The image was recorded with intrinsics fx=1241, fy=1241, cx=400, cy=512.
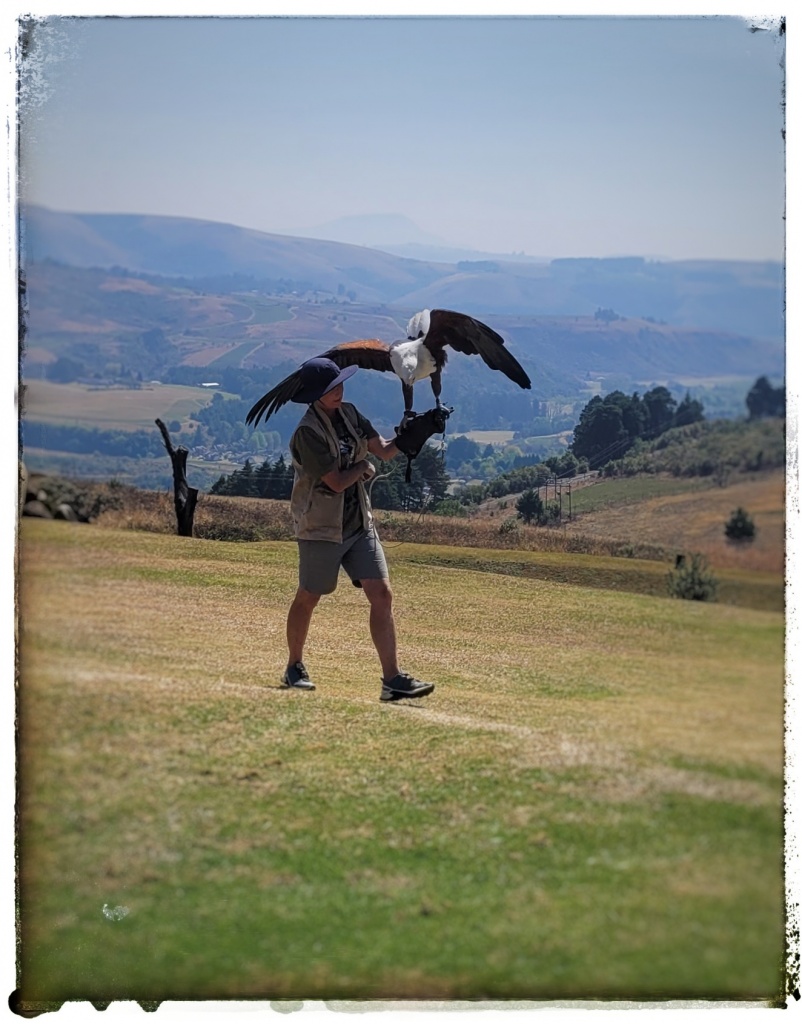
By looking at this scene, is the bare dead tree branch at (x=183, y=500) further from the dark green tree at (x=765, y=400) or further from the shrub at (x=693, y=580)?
the dark green tree at (x=765, y=400)

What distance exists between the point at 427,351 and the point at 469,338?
8.8 inches

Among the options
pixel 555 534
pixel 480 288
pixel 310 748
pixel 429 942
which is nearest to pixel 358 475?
pixel 310 748

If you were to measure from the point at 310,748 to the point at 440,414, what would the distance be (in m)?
1.63

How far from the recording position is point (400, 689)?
246 inches

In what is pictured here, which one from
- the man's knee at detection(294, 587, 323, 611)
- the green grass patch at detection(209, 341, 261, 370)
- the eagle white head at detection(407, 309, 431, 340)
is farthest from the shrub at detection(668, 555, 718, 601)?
the green grass patch at detection(209, 341, 261, 370)

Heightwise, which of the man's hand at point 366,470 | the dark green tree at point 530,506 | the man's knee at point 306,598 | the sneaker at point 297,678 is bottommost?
the sneaker at point 297,678

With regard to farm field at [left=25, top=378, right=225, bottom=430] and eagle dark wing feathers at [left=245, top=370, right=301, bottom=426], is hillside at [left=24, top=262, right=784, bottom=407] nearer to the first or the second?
farm field at [left=25, top=378, right=225, bottom=430]

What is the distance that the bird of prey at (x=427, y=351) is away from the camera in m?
6.20

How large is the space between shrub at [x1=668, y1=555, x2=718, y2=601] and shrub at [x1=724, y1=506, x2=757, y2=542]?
0.83 feet

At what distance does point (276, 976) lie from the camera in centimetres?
438

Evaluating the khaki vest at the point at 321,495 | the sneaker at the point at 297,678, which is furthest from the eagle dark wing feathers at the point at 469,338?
the sneaker at the point at 297,678

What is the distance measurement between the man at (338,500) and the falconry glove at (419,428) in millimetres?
10

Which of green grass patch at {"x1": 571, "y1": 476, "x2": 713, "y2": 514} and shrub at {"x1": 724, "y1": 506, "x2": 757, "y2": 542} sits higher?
green grass patch at {"x1": 571, "y1": 476, "x2": 713, "y2": 514}

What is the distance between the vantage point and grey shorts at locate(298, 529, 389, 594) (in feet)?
20.1
